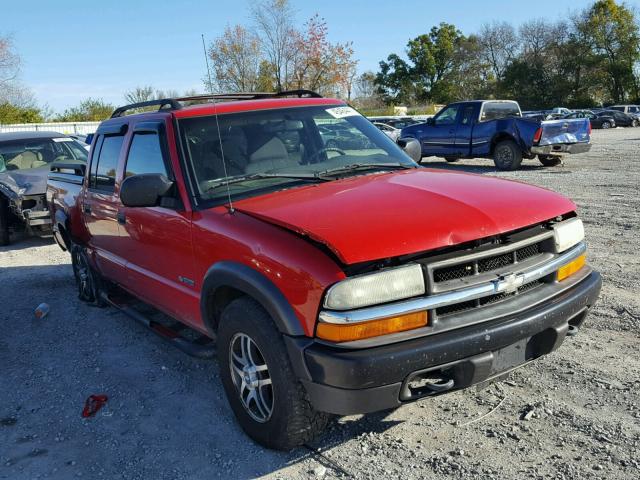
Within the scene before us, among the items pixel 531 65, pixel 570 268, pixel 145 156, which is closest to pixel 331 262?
pixel 570 268

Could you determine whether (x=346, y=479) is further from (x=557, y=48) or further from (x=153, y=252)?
(x=557, y=48)

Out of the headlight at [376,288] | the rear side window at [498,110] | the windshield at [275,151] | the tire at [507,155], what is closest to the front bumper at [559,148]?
the tire at [507,155]

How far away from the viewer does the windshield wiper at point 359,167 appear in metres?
3.60

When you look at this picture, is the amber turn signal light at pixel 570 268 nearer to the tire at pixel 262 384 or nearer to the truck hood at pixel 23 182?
the tire at pixel 262 384

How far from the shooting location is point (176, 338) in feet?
13.1

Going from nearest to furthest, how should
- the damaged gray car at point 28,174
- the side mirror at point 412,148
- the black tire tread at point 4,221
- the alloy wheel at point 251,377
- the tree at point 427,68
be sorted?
the alloy wheel at point 251,377 → the side mirror at point 412,148 → the damaged gray car at point 28,174 → the black tire tread at point 4,221 → the tree at point 427,68

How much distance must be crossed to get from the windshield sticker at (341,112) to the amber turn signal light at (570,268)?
6.58 feet

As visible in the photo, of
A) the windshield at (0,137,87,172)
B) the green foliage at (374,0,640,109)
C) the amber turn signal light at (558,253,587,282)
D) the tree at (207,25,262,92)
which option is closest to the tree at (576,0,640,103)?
the green foliage at (374,0,640,109)

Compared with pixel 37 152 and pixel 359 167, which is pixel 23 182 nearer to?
pixel 37 152

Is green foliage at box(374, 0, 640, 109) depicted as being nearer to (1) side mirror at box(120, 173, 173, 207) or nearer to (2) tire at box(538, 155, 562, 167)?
(2) tire at box(538, 155, 562, 167)

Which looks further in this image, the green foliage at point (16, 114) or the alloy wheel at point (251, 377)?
the green foliage at point (16, 114)

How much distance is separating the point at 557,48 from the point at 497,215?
64.2 m

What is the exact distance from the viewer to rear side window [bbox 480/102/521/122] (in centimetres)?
1468

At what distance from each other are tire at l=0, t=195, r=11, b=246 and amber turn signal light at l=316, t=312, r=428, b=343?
8.21 meters
